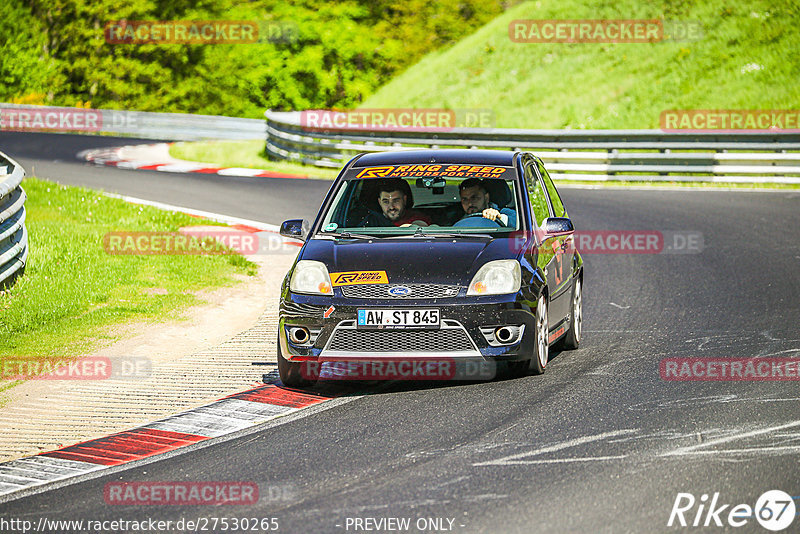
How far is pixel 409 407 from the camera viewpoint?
7.73 metres

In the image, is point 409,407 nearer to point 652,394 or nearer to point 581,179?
point 652,394

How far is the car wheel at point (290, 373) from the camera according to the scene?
8344 mm

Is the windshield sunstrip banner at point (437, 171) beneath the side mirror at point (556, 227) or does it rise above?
above

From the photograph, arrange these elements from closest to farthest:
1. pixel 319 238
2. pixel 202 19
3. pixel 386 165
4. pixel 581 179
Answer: pixel 319 238
pixel 386 165
pixel 581 179
pixel 202 19

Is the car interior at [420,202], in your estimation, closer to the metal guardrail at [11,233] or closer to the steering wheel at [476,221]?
the steering wheel at [476,221]

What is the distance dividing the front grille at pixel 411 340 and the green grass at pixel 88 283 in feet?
10.1

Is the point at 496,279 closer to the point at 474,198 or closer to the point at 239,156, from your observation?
the point at 474,198

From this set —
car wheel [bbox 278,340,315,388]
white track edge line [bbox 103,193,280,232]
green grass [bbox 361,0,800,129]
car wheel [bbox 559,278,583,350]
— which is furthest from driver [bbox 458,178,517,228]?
green grass [bbox 361,0,800,129]

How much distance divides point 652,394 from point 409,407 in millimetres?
1651

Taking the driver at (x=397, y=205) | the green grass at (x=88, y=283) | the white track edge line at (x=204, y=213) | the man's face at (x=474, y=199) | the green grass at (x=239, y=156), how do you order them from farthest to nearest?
the green grass at (x=239, y=156), the white track edge line at (x=204, y=213), the green grass at (x=88, y=283), the driver at (x=397, y=205), the man's face at (x=474, y=199)

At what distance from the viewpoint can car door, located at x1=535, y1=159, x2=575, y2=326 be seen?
8.95 m

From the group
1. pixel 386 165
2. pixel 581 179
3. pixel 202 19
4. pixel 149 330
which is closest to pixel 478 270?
pixel 386 165

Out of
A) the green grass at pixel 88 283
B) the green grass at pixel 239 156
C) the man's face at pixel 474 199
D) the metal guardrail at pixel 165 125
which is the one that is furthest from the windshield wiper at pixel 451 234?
the metal guardrail at pixel 165 125

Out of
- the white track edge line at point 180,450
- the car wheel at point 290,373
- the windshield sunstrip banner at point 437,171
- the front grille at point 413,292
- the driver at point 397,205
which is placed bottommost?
the white track edge line at point 180,450
